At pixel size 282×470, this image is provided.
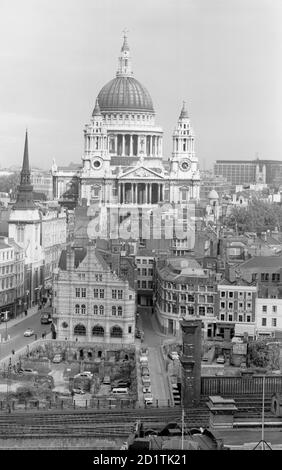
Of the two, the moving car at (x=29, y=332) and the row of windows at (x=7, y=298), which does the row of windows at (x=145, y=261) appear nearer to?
the row of windows at (x=7, y=298)

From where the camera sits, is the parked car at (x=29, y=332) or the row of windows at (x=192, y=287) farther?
the row of windows at (x=192, y=287)

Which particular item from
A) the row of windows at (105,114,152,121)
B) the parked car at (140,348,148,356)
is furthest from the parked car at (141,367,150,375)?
the row of windows at (105,114,152,121)

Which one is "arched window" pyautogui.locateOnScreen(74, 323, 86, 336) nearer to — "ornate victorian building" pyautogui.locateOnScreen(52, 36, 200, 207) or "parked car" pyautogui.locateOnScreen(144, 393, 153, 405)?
"parked car" pyautogui.locateOnScreen(144, 393, 153, 405)

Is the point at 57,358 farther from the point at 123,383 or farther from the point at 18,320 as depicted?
the point at 18,320

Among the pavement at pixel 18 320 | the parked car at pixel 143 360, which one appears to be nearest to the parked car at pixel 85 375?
the parked car at pixel 143 360

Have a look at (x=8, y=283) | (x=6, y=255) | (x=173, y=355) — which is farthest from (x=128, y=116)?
(x=173, y=355)

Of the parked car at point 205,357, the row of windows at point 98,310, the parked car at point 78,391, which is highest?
the row of windows at point 98,310
